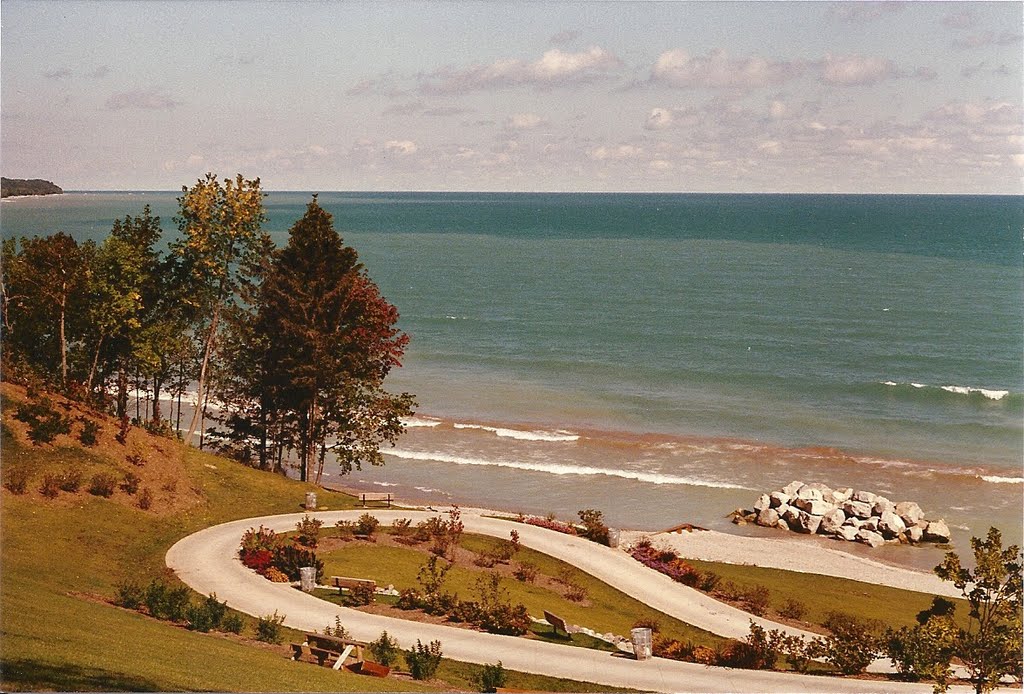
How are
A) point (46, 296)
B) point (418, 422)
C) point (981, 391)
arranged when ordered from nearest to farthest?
point (46, 296) < point (418, 422) < point (981, 391)

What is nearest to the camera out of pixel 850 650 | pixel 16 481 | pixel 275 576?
pixel 850 650

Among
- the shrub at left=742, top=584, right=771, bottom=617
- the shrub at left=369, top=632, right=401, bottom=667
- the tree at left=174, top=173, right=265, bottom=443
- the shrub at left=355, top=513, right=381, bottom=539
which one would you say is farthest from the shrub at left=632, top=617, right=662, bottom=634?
the tree at left=174, top=173, right=265, bottom=443

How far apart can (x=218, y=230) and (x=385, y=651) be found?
1074 inches

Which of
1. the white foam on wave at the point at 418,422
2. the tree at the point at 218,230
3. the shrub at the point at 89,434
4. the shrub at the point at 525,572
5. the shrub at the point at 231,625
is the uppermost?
the tree at the point at 218,230

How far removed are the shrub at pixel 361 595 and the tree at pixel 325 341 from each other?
52.9ft

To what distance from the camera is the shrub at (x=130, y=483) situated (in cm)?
3488


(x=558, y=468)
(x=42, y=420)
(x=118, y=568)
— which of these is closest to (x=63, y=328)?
(x=42, y=420)

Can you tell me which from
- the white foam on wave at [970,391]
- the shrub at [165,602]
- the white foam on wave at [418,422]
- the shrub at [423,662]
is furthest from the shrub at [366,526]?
the white foam on wave at [970,391]

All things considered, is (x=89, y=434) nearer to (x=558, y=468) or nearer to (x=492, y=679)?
(x=492, y=679)

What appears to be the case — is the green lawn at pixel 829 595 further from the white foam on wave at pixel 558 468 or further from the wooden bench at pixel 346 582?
the white foam on wave at pixel 558 468

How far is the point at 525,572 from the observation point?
32.0 m

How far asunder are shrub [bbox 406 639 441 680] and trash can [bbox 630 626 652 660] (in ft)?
17.6

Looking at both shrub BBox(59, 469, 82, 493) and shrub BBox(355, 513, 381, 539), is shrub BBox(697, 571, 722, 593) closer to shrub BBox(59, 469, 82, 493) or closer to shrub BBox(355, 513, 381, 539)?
shrub BBox(355, 513, 381, 539)

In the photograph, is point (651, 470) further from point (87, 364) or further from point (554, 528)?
point (87, 364)
